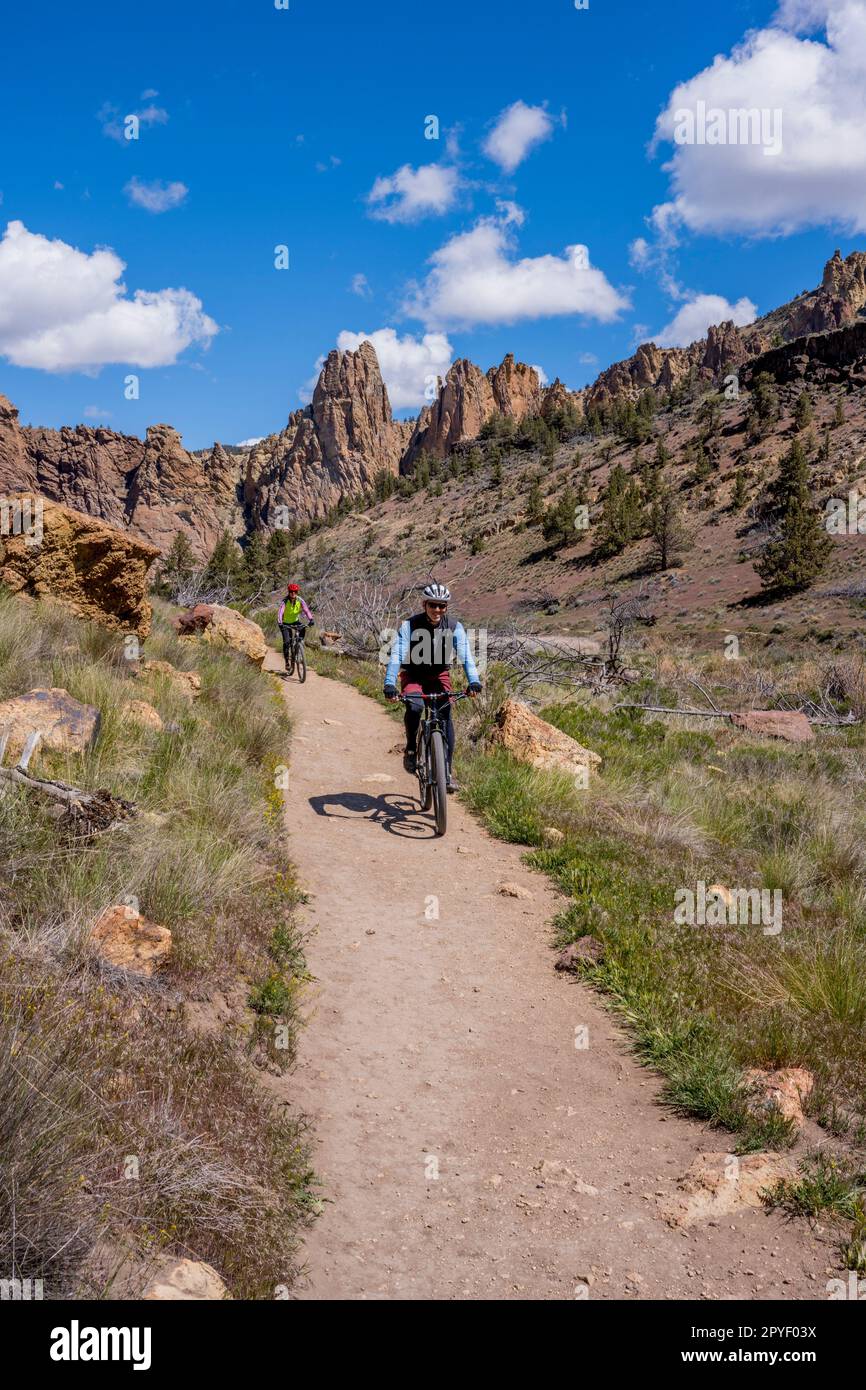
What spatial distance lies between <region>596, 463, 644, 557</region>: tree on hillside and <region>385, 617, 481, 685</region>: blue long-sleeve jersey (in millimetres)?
40194

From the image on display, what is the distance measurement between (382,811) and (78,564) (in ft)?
17.4

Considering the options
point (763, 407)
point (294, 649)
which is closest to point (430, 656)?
Result: point (294, 649)

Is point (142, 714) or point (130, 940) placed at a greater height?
point (142, 714)

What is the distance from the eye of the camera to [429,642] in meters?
7.49

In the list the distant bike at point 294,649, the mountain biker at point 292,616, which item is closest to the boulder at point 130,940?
the mountain biker at point 292,616

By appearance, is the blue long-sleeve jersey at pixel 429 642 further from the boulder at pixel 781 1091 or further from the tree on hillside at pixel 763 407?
the tree on hillside at pixel 763 407

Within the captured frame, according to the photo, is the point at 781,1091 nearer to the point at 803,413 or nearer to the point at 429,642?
the point at 429,642

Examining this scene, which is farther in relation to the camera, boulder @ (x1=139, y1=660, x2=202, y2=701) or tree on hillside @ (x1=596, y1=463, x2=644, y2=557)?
tree on hillside @ (x1=596, y1=463, x2=644, y2=557)

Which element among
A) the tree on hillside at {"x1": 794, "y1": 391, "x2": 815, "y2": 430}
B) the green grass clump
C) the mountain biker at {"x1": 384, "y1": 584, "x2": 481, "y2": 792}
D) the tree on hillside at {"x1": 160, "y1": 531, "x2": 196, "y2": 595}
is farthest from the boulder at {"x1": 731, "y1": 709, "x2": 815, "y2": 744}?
the tree on hillside at {"x1": 794, "y1": 391, "x2": 815, "y2": 430}

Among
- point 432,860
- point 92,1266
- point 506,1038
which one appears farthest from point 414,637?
point 92,1266

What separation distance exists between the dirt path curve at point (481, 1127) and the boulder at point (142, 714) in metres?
2.09

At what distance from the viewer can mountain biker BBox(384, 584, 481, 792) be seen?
733 cm

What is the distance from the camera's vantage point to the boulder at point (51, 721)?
17.9ft

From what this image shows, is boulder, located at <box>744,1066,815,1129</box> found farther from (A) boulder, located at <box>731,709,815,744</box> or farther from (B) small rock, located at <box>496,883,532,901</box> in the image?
(A) boulder, located at <box>731,709,815,744</box>
